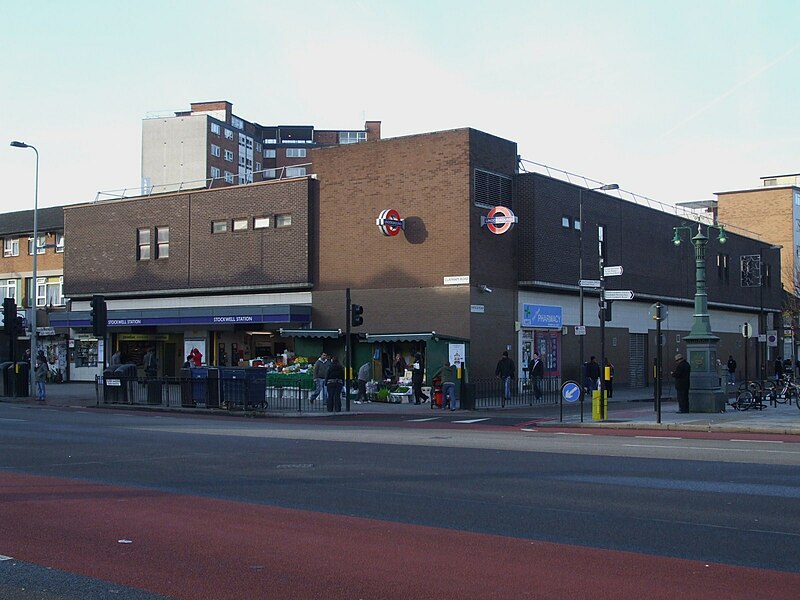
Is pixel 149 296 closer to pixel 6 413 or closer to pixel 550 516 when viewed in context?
pixel 6 413

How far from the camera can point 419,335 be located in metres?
34.7

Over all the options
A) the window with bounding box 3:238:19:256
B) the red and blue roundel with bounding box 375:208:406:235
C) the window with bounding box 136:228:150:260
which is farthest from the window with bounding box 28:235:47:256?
the red and blue roundel with bounding box 375:208:406:235

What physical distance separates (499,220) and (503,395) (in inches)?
308

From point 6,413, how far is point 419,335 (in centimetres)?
1445

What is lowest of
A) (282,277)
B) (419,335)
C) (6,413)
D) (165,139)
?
(6,413)

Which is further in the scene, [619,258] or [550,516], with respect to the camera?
[619,258]

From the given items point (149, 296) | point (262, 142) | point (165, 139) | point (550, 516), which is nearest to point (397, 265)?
point (149, 296)

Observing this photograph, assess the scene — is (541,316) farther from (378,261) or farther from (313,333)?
(313,333)

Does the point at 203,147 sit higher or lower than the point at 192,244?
higher

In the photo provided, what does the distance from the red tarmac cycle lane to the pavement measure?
1506 centimetres

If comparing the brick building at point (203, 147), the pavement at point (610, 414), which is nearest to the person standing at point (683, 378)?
the pavement at point (610, 414)

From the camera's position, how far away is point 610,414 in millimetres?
28766

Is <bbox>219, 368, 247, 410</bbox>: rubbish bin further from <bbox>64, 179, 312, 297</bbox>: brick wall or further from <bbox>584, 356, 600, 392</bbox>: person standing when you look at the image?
<bbox>584, 356, 600, 392</bbox>: person standing

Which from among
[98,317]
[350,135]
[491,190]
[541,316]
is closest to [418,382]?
[541,316]
